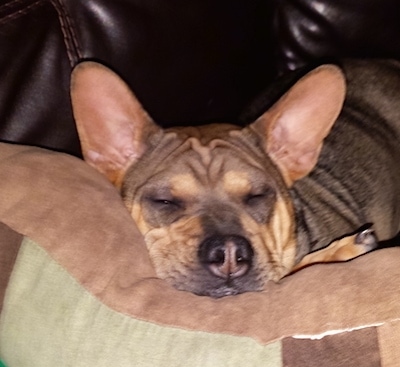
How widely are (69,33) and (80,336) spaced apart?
0.70 metres


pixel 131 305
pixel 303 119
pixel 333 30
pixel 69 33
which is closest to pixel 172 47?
pixel 69 33

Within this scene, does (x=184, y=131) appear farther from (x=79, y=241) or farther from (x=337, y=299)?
(x=337, y=299)

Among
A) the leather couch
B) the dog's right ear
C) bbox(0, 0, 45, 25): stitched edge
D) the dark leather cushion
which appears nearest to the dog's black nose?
the dog's right ear

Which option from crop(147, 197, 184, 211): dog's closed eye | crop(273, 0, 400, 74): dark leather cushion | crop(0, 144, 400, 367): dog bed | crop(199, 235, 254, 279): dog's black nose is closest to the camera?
crop(0, 144, 400, 367): dog bed

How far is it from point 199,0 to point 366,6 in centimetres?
51

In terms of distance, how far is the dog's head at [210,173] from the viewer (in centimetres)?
138

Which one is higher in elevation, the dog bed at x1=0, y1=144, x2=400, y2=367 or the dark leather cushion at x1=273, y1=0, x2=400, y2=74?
the dog bed at x1=0, y1=144, x2=400, y2=367

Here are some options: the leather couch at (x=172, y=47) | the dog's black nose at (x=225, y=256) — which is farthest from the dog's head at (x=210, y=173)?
the leather couch at (x=172, y=47)

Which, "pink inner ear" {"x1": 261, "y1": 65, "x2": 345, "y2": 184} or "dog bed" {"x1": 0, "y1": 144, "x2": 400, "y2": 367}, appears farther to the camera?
"pink inner ear" {"x1": 261, "y1": 65, "x2": 345, "y2": 184}

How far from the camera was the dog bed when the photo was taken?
112cm

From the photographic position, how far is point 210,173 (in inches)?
60.1

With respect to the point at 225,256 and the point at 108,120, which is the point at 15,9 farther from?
the point at 225,256

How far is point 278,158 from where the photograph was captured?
1.68 metres

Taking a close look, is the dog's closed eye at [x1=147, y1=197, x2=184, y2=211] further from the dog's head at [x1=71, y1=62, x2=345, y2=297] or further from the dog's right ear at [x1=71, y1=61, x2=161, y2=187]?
the dog's right ear at [x1=71, y1=61, x2=161, y2=187]
